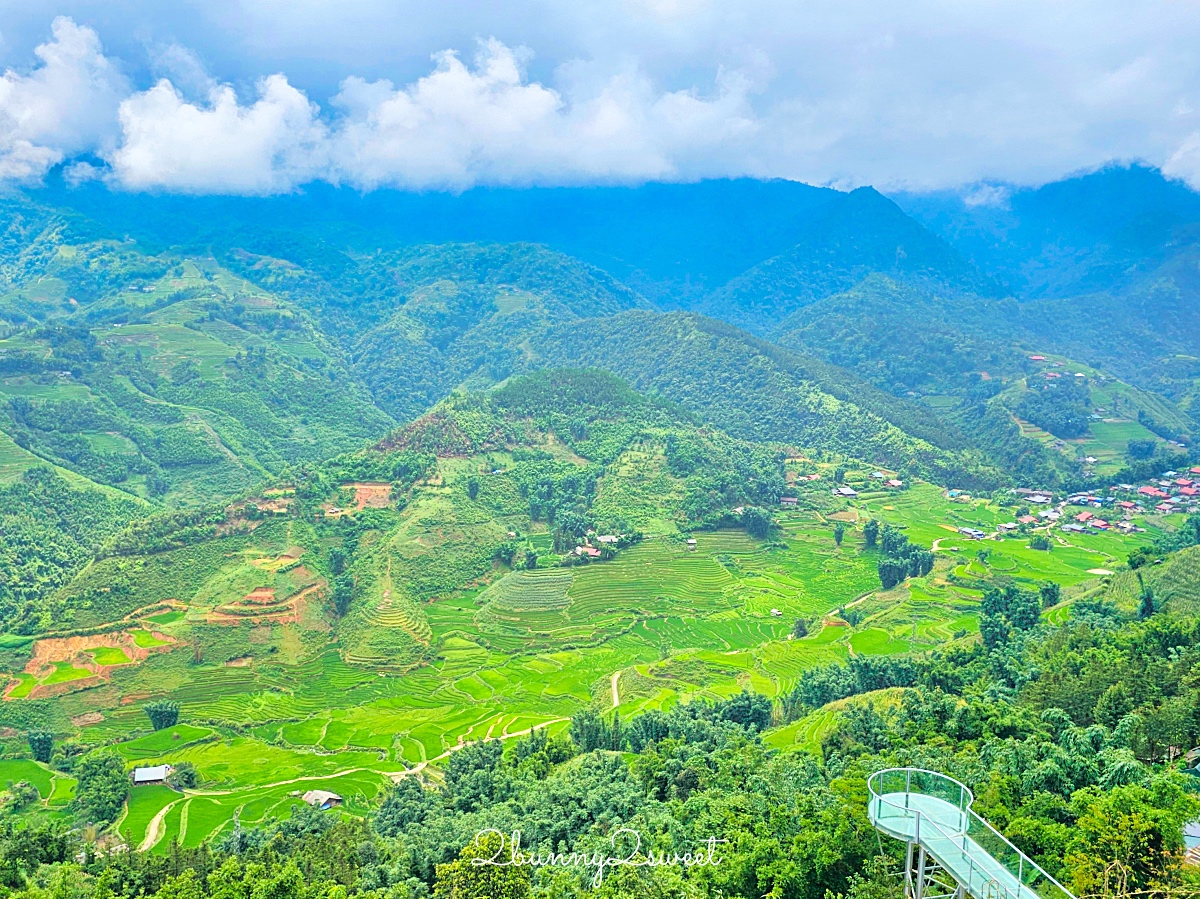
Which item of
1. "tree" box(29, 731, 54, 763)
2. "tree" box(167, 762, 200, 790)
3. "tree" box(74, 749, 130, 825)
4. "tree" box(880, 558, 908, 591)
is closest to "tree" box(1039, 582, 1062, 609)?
"tree" box(880, 558, 908, 591)

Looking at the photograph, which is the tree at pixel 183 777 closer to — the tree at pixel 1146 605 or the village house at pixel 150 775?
the village house at pixel 150 775

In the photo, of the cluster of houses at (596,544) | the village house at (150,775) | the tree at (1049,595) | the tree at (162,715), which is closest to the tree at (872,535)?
the cluster of houses at (596,544)

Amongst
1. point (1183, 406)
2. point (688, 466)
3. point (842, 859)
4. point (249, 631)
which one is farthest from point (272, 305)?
point (842, 859)

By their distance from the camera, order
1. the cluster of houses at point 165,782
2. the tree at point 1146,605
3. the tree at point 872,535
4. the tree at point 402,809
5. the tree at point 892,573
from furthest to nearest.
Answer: the tree at point 872,535 < the tree at point 892,573 < the tree at point 1146,605 < the cluster of houses at point 165,782 < the tree at point 402,809

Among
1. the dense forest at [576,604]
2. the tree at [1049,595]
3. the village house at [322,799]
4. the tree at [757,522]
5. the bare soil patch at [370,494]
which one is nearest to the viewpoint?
the dense forest at [576,604]

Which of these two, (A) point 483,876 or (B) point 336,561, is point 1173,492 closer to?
(B) point 336,561

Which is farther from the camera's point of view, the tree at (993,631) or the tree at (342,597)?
the tree at (342,597)
